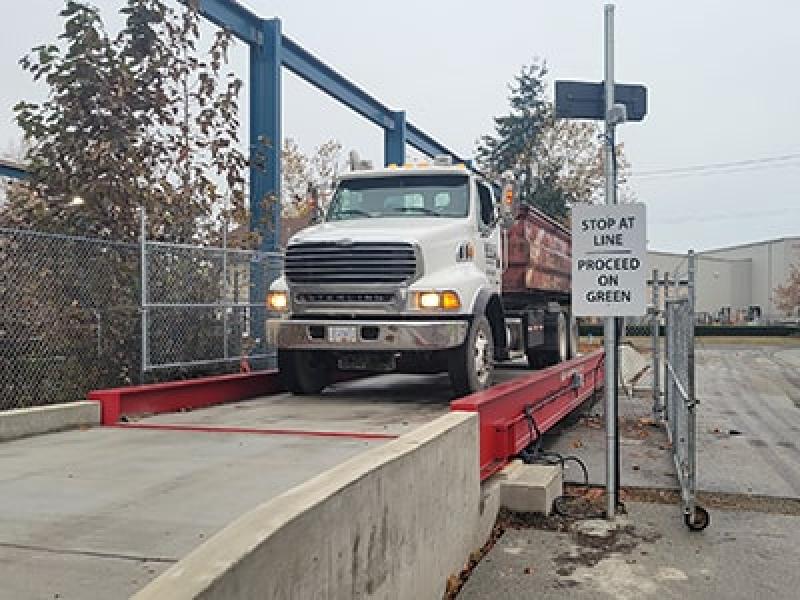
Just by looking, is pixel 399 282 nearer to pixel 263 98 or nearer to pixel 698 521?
pixel 698 521

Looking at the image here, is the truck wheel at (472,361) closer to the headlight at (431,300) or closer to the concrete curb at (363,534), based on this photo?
the headlight at (431,300)

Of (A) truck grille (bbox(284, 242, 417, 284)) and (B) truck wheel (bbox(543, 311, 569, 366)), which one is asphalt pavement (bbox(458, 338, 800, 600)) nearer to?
(B) truck wheel (bbox(543, 311, 569, 366))

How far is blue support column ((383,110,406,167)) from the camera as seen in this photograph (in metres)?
20.7

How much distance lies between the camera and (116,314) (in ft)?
31.2

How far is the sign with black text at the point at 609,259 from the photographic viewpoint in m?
7.04

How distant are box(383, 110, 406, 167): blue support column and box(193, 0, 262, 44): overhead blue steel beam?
7.26 meters

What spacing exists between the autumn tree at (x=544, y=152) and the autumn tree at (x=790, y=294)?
2596cm

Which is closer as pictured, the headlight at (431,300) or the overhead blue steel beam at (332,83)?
the headlight at (431,300)

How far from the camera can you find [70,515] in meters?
4.17

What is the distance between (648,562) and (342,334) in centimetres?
338

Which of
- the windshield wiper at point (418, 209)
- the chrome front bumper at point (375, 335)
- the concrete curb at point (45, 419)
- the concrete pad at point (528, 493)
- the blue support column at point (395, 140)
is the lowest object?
the concrete pad at point (528, 493)

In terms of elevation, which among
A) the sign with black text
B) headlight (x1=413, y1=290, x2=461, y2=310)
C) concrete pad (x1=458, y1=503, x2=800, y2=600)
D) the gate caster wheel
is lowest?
concrete pad (x1=458, y1=503, x2=800, y2=600)

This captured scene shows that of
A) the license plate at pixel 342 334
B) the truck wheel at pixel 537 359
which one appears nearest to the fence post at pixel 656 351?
the truck wheel at pixel 537 359

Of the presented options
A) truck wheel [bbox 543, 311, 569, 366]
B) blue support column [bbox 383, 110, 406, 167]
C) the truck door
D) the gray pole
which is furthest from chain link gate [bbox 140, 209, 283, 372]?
blue support column [bbox 383, 110, 406, 167]
